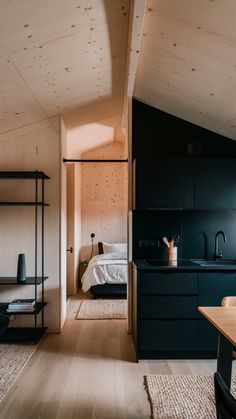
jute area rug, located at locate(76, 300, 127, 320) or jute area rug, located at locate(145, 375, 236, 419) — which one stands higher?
jute area rug, located at locate(145, 375, 236, 419)

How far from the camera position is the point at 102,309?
183 inches

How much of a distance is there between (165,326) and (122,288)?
219 cm

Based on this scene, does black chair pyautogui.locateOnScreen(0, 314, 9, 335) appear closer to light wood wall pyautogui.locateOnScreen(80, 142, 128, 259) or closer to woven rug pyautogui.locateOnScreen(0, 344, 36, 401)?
woven rug pyautogui.locateOnScreen(0, 344, 36, 401)

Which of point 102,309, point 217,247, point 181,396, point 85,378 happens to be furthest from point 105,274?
point 181,396

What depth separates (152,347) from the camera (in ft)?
9.76

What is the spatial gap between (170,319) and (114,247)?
3.42 meters

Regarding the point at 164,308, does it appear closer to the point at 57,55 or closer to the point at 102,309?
the point at 102,309

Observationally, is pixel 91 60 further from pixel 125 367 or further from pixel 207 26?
pixel 125 367

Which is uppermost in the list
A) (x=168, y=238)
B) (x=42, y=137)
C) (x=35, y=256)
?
(x=42, y=137)

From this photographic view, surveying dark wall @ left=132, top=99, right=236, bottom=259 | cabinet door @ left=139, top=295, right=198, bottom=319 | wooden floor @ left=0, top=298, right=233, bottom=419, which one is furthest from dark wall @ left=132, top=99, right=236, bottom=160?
wooden floor @ left=0, top=298, right=233, bottom=419

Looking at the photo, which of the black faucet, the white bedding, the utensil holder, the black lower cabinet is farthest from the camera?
the white bedding

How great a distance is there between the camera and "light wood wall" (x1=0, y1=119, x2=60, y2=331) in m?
3.69

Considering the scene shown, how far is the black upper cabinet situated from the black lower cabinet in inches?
33.2

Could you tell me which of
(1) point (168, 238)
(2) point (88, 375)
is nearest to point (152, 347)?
(2) point (88, 375)
